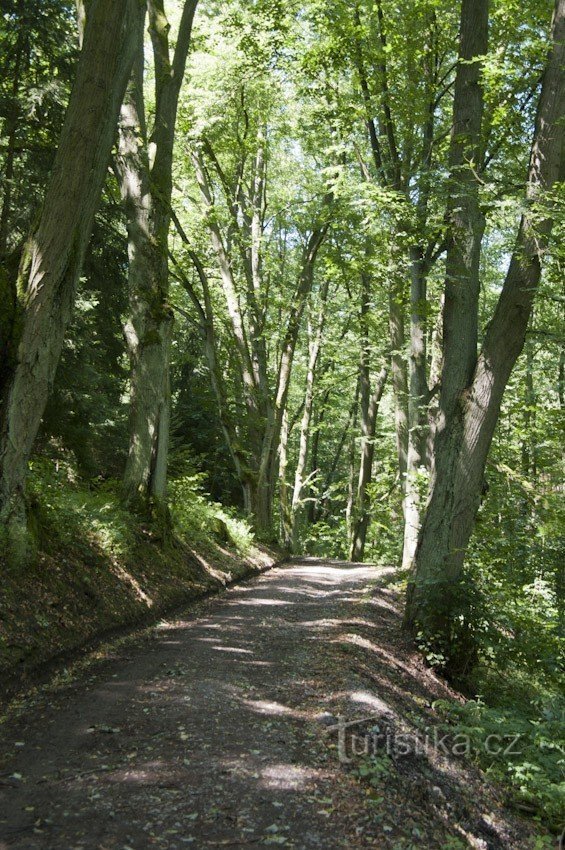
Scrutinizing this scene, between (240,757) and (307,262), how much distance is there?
1651 centimetres

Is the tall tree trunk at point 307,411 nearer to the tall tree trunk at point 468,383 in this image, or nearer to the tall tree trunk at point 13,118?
the tall tree trunk at point 13,118

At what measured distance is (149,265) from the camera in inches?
431

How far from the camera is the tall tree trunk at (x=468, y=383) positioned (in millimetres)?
8719

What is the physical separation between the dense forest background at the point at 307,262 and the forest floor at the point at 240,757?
43.2 inches

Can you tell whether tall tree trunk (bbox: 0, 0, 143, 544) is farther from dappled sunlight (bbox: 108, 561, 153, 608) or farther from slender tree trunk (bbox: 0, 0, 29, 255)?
slender tree trunk (bbox: 0, 0, 29, 255)

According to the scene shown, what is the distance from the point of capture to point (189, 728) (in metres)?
5.00

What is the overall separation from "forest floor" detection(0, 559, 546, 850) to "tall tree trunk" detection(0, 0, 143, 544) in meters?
2.23

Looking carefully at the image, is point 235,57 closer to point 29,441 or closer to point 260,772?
point 29,441

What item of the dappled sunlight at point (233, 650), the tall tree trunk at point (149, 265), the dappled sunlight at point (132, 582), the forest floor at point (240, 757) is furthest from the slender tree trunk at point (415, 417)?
the dappled sunlight at point (233, 650)

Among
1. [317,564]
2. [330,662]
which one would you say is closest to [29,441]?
[330,662]

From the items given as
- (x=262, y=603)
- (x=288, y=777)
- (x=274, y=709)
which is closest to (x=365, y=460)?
(x=262, y=603)

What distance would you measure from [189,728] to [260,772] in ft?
2.79

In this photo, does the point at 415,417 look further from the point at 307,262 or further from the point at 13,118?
the point at 13,118

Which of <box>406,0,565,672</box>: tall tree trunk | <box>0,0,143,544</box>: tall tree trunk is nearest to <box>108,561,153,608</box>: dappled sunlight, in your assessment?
<box>0,0,143,544</box>: tall tree trunk
